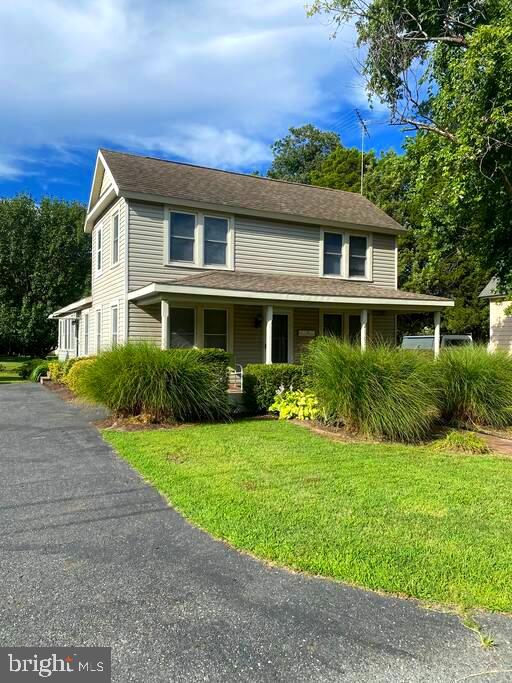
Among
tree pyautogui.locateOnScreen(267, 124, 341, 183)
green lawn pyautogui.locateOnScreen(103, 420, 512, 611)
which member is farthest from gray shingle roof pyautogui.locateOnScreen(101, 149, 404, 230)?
tree pyautogui.locateOnScreen(267, 124, 341, 183)

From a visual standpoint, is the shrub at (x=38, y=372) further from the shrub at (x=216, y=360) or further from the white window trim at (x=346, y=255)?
the shrub at (x=216, y=360)

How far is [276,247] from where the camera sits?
49.4 ft

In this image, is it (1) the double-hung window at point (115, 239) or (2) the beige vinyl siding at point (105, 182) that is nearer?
(1) the double-hung window at point (115, 239)

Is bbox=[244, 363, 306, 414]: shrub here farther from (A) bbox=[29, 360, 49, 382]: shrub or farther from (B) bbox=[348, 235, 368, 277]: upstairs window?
(A) bbox=[29, 360, 49, 382]: shrub

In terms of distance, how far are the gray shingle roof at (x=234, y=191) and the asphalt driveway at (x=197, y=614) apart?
1056 centimetres

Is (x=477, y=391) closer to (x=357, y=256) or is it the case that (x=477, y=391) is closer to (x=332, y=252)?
(x=332, y=252)

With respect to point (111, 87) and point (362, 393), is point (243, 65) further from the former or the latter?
point (362, 393)

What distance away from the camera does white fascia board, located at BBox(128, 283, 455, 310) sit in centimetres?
1113

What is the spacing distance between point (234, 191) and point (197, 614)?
13.9 m

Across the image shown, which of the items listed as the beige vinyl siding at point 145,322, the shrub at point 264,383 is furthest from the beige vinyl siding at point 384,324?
the beige vinyl siding at point 145,322

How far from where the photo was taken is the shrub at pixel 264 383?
10680mm

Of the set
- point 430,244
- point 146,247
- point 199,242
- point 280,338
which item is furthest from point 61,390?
point 430,244

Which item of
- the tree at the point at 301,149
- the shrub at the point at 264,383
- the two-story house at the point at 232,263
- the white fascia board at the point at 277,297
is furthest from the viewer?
the tree at the point at 301,149

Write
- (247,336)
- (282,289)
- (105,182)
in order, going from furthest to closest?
(105,182)
(247,336)
(282,289)
